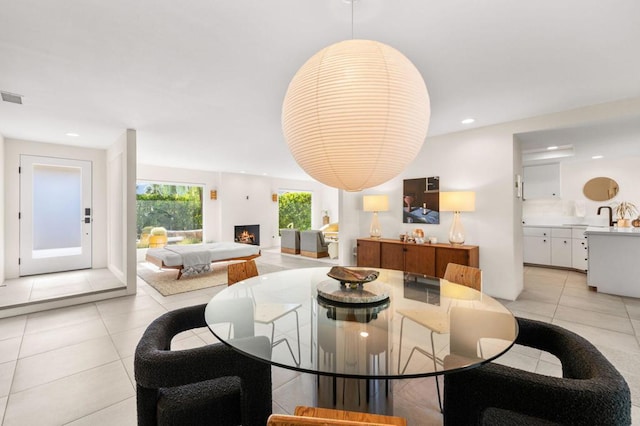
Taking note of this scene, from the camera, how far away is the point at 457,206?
3.92m

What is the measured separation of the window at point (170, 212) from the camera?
23.8ft

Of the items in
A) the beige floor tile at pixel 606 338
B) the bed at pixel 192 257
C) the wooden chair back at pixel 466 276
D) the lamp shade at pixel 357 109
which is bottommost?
the beige floor tile at pixel 606 338

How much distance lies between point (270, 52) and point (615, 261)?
214 inches

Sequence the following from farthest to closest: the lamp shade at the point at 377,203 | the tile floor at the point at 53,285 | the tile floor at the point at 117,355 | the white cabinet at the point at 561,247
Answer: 1. the white cabinet at the point at 561,247
2. the lamp shade at the point at 377,203
3. the tile floor at the point at 53,285
4. the tile floor at the point at 117,355

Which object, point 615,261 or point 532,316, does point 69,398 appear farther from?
point 615,261

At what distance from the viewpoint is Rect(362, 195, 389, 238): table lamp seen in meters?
4.77

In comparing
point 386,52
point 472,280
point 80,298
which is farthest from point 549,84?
point 80,298

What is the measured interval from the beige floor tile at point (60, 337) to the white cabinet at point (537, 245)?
756 cm

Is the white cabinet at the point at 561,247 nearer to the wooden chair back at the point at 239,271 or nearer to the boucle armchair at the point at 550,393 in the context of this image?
the boucle armchair at the point at 550,393

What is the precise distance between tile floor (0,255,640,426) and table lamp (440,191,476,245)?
109 cm

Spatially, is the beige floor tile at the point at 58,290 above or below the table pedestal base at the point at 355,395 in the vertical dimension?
above

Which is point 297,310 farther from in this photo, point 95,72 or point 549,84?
point 549,84

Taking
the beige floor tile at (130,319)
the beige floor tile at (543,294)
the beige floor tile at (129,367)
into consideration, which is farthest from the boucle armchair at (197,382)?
the beige floor tile at (543,294)

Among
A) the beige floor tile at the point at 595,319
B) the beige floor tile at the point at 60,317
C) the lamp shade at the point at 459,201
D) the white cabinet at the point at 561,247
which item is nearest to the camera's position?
the beige floor tile at the point at 595,319
